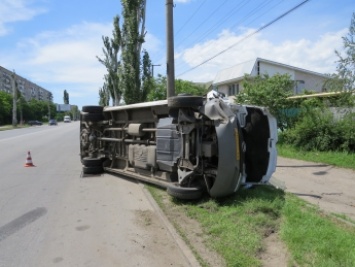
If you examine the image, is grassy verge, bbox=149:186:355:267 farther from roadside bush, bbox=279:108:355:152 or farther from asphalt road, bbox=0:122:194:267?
roadside bush, bbox=279:108:355:152

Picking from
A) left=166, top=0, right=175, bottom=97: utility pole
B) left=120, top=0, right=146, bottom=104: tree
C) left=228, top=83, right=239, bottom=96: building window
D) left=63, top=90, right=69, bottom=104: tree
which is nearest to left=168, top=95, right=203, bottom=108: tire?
left=166, top=0, right=175, bottom=97: utility pole

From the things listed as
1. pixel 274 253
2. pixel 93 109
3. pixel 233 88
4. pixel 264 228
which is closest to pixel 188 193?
pixel 264 228

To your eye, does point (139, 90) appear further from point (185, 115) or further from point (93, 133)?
point (185, 115)

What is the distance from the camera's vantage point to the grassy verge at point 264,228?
13.7 ft

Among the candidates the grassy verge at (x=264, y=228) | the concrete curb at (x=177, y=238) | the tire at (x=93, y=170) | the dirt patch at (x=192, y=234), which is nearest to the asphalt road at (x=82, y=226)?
the concrete curb at (x=177, y=238)

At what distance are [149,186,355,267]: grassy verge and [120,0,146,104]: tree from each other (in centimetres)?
1369

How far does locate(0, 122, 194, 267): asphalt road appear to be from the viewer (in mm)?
4617

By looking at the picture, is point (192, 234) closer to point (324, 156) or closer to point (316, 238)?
point (316, 238)

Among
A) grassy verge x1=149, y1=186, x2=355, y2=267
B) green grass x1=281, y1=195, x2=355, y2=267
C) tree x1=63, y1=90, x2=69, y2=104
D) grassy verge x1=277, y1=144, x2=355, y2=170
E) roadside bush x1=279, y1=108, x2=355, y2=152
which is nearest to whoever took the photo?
green grass x1=281, y1=195, x2=355, y2=267

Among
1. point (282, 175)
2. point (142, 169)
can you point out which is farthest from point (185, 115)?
point (282, 175)

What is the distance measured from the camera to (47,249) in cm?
491

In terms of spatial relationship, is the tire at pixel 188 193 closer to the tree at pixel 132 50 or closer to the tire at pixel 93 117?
the tire at pixel 93 117

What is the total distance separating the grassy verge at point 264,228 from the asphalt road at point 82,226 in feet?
1.35

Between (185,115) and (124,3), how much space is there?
14.6 metres
